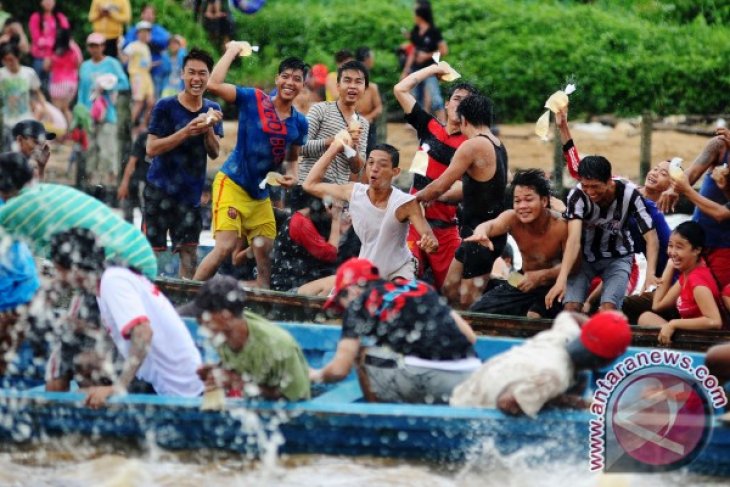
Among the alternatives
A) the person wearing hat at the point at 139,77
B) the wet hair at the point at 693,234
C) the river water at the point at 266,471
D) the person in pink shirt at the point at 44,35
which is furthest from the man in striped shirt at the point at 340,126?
the person in pink shirt at the point at 44,35

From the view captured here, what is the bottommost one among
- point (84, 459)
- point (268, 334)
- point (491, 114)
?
point (84, 459)

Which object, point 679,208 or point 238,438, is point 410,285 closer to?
point 238,438

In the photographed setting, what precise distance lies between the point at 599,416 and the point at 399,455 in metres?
1.04

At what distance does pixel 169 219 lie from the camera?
10.6 m

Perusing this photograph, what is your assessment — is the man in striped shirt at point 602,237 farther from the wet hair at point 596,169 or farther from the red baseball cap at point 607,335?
the red baseball cap at point 607,335

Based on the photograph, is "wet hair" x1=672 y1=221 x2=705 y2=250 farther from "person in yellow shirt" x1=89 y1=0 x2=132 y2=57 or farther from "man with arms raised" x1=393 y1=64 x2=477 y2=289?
"person in yellow shirt" x1=89 y1=0 x2=132 y2=57

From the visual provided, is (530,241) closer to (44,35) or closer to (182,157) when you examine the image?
(182,157)

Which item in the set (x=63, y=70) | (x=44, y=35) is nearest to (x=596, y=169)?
(x=63, y=70)

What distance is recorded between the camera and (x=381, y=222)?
9164 millimetres

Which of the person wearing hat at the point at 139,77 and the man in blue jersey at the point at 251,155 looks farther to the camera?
the person wearing hat at the point at 139,77

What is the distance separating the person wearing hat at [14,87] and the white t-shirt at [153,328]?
342 inches

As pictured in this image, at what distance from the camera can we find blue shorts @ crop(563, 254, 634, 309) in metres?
9.08

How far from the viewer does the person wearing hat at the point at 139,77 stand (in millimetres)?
17438

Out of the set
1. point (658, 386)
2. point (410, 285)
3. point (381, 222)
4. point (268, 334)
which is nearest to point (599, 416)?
point (658, 386)
